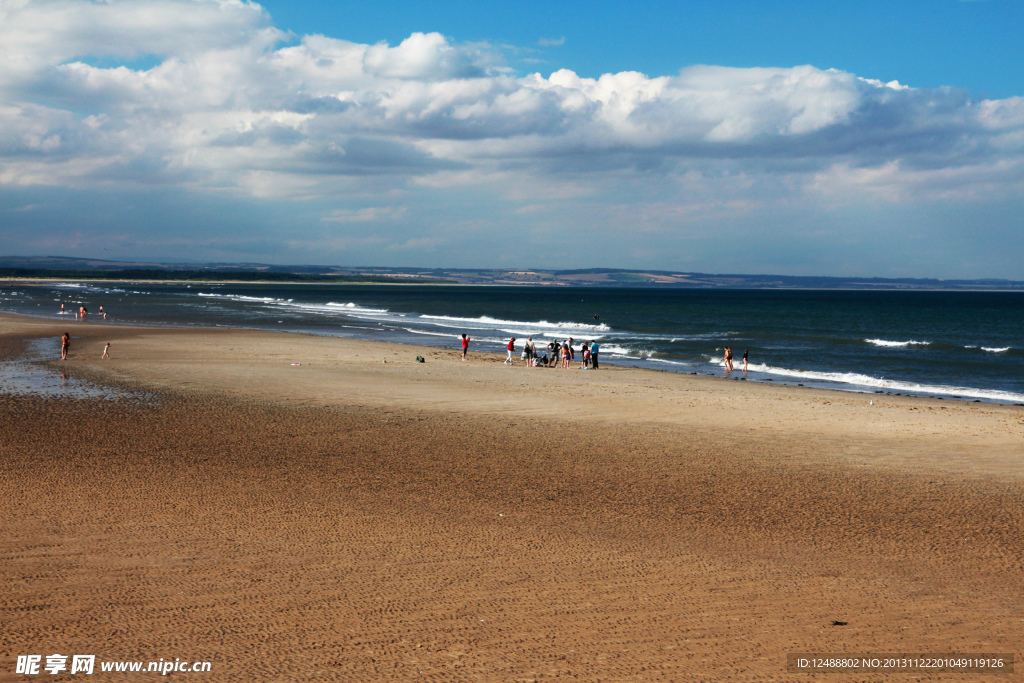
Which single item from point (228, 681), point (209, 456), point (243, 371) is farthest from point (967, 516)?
point (243, 371)

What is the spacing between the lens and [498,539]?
9320 mm

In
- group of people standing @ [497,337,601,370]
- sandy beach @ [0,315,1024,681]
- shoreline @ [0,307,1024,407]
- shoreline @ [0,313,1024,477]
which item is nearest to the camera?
sandy beach @ [0,315,1024,681]

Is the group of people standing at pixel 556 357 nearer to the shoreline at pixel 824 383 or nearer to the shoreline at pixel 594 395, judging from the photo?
the shoreline at pixel 594 395

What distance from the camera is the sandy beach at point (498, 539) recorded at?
6.46 meters

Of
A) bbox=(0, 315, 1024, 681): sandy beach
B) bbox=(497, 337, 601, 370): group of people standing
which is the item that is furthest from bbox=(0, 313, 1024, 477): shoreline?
bbox=(497, 337, 601, 370): group of people standing

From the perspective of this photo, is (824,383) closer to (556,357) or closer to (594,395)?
(556,357)

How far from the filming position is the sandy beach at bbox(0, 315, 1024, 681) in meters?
6.46

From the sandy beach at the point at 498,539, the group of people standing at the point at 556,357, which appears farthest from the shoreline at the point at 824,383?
the sandy beach at the point at 498,539

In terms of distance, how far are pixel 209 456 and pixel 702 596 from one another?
31.2 feet

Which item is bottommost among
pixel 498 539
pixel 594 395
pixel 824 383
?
pixel 498 539

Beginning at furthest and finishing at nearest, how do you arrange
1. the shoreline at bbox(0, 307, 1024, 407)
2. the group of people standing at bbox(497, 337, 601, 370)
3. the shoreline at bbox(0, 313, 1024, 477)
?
the group of people standing at bbox(497, 337, 601, 370), the shoreline at bbox(0, 307, 1024, 407), the shoreline at bbox(0, 313, 1024, 477)

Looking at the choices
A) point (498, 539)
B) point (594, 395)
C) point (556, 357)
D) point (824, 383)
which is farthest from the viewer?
point (556, 357)

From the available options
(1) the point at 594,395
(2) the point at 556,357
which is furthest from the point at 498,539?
(2) the point at 556,357

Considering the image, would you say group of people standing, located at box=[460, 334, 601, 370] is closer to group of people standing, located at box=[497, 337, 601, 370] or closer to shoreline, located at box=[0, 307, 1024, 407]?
group of people standing, located at box=[497, 337, 601, 370]
